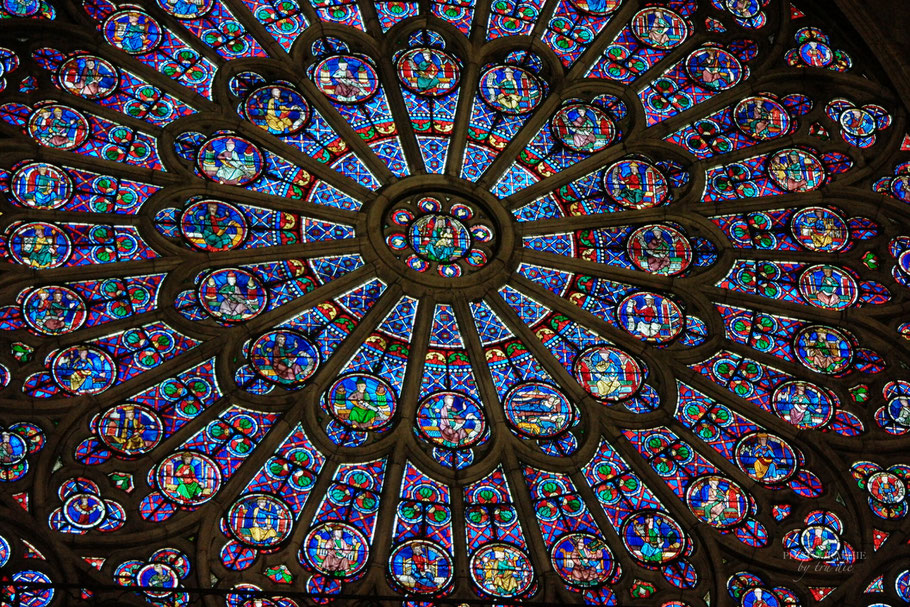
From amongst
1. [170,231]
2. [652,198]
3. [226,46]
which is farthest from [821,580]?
[226,46]

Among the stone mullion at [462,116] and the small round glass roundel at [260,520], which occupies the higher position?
the stone mullion at [462,116]

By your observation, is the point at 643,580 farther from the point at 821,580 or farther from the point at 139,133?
the point at 139,133

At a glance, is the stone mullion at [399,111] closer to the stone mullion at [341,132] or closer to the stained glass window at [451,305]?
the stained glass window at [451,305]

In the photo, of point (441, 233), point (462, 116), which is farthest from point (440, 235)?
point (462, 116)

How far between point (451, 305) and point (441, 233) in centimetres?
83

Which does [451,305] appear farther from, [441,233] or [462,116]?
[462,116]

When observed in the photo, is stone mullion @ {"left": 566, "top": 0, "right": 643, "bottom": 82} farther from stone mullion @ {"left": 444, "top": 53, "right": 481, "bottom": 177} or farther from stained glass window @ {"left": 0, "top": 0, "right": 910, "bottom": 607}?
stone mullion @ {"left": 444, "top": 53, "right": 481, "bottom": 177}

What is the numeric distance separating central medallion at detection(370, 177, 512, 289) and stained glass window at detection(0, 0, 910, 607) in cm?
4

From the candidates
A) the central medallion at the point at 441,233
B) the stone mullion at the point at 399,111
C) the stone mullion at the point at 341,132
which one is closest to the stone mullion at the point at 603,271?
the central medallion at the point at 441,233

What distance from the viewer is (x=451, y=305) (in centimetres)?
1582

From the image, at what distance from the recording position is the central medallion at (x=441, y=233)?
15.9 meters

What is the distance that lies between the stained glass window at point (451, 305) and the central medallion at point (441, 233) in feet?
0.13

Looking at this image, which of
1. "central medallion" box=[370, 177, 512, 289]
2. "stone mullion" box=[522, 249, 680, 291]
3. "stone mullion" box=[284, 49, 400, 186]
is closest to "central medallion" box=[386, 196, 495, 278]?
"central medallion" box=[370, 177, 512, 289]

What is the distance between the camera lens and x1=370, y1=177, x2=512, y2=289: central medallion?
626 inches
